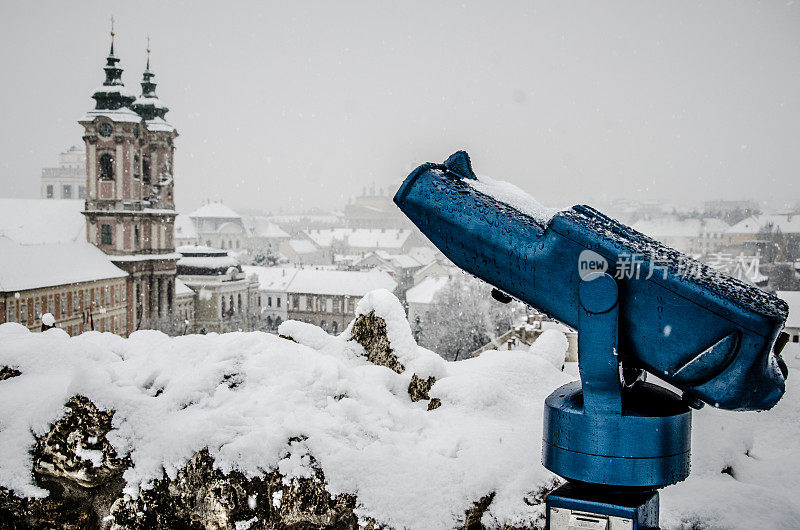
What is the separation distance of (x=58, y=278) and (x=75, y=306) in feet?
5.80

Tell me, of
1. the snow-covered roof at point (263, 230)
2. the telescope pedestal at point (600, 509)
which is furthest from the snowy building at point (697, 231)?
the snow-covered roof at point (263, 230)

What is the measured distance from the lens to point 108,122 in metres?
39.4

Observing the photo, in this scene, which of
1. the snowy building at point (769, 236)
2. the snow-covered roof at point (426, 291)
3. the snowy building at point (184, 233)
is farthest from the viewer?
the snowy building at point (184, 233)

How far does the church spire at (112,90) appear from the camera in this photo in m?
39.8

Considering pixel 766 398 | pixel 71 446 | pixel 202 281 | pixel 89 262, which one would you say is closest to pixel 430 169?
pixel 766 398

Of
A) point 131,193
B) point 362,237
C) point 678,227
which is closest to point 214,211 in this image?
point 362,237

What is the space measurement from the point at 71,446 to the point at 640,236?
322 cm

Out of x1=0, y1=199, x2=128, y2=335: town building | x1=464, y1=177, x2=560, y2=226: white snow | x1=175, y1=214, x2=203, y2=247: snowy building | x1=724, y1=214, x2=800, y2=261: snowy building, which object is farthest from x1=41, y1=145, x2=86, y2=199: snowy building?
x1=464, y1=177, x2=560, y2=226: white snow

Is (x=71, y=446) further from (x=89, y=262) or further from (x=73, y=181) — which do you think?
(x=73, y=181)

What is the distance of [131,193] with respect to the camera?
41.1 metres

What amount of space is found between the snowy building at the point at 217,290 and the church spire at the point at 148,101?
38.7ft

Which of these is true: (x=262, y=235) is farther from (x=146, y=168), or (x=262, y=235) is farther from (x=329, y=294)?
(x=146, y=168)

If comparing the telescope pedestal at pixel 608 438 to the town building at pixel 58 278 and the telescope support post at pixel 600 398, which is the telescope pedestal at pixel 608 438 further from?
the town building at pixel 58 278

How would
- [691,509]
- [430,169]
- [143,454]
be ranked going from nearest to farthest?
1. [430,169]
2. [691,509]
3. [143,454]
